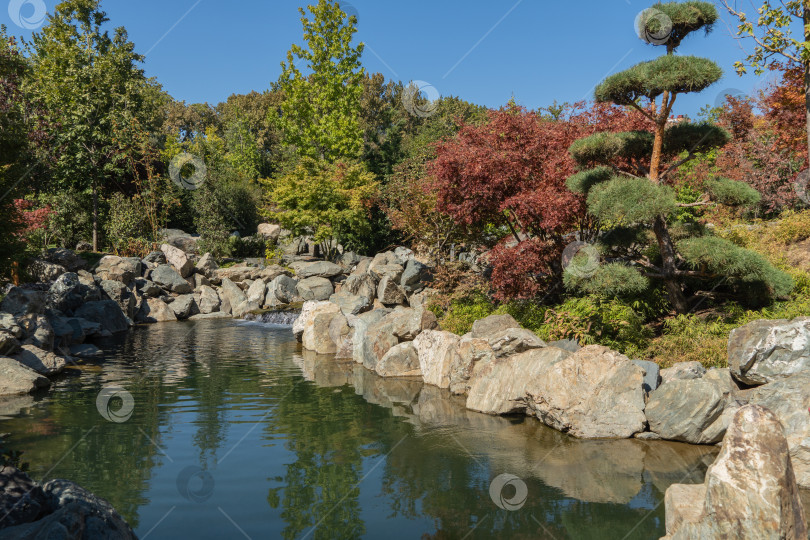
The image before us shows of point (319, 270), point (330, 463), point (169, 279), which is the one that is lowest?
point (330, 463)

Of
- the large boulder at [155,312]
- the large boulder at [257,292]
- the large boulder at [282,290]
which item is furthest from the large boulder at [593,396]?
the large boulder at [155,312]

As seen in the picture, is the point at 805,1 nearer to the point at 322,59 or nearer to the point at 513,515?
the point at 513,515

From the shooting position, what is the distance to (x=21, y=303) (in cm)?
1645

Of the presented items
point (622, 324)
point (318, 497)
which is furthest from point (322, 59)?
point (318, 497)

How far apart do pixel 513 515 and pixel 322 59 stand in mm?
33632

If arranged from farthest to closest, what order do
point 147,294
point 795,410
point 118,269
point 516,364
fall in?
point 147,294, point 118,269, point 516,364, point 795,410

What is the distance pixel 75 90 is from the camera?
31500 millimetres

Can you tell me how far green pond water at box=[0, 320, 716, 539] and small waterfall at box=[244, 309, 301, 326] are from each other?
10.7 meters

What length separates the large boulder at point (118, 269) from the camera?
25.2m

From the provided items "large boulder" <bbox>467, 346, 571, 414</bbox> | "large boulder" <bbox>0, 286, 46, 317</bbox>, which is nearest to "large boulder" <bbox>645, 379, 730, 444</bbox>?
"large boulder" <bbox>467, 346, 571, 414</bbox>

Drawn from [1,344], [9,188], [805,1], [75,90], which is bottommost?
[1,344]

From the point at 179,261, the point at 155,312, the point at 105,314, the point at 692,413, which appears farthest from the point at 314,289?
the point at 692,413

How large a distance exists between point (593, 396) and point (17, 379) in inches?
463

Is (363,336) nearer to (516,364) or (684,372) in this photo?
(516,364)
